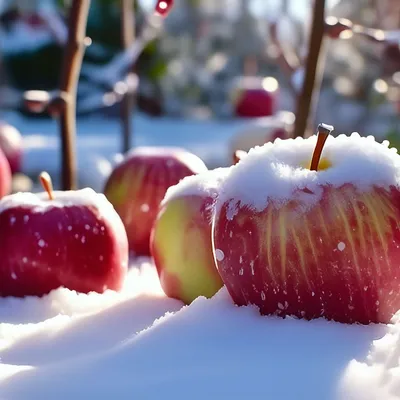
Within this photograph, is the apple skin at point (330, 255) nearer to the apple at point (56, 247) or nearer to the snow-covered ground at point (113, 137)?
the apple at point (56, 247)

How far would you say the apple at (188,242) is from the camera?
641 millimetres

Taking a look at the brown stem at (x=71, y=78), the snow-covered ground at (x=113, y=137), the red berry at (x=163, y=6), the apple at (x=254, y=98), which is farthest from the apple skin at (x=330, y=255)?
the apple at (x=254, y=98)

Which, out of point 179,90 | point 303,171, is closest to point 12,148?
point 303,171

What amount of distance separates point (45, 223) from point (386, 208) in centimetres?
33

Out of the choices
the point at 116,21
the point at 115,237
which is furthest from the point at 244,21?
the point at 115,237

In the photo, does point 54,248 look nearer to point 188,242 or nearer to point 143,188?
point 188,242

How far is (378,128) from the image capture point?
3.72 meters

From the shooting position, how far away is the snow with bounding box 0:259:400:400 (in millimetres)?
404

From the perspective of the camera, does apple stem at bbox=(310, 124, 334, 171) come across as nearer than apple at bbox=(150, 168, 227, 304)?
Yes

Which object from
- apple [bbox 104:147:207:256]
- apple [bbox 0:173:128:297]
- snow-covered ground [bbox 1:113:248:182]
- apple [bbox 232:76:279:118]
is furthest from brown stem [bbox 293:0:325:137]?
apple [bbox 232:76:279:118]

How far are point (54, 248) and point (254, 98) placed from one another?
2.36 meters

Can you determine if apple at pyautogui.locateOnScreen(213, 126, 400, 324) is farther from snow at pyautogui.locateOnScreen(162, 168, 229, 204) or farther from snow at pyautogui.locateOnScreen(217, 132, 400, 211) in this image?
snow at pyautogui.locateOnScreen(162, 168, 229, 204)

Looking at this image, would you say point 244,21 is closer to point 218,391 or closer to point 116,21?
point 116,21

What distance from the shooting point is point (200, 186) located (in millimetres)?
668
